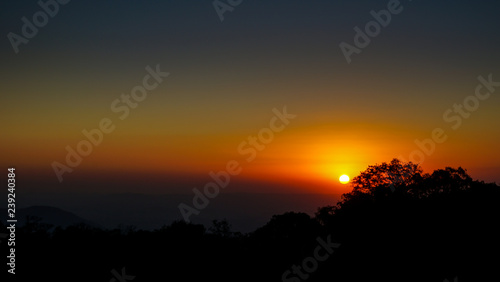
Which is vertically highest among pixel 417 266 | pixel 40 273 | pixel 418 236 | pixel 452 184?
pixel 452 184

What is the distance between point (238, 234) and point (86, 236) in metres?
22.2

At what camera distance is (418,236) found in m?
39.2

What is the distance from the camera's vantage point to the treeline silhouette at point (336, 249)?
36.2 meters

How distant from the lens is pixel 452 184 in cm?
5184

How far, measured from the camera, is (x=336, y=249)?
39.6 m

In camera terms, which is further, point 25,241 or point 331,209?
point 331,209

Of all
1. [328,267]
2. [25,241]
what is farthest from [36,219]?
[328,267]

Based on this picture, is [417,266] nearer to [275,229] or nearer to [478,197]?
[478,197]

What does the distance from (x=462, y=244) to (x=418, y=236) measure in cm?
348

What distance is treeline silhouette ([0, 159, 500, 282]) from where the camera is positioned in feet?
119

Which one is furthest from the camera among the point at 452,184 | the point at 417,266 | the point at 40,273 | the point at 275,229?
the point at 275,229

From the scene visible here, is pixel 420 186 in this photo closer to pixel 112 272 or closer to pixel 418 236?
pixel 418 236

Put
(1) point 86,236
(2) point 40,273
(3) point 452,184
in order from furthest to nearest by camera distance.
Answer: (3) point 452,184 < (1) point 86,236 < (2) point 40,273

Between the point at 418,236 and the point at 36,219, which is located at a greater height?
the point at 36,219
